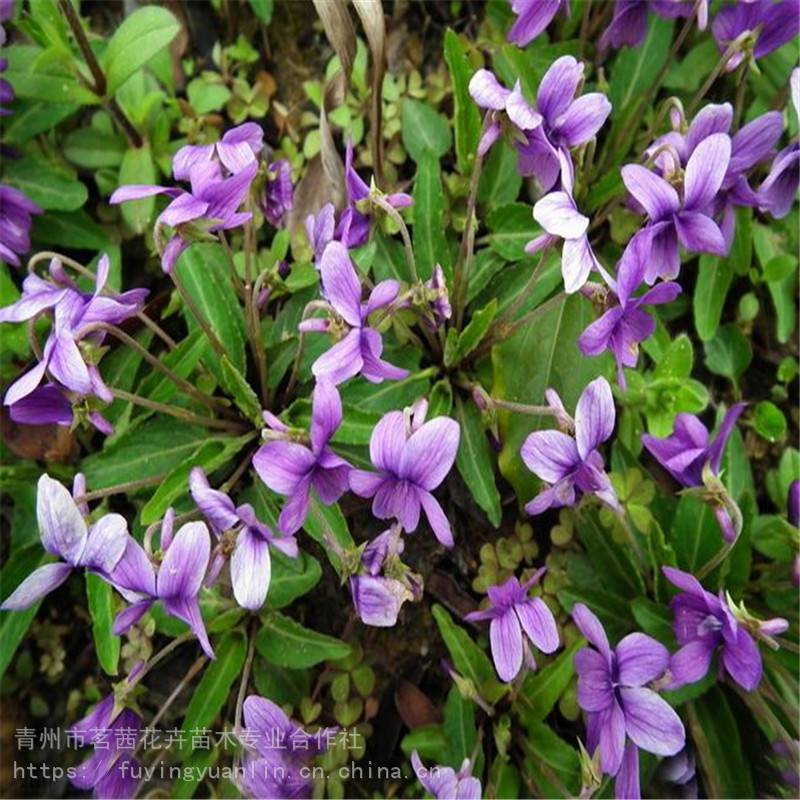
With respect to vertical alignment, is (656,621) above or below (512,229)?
below

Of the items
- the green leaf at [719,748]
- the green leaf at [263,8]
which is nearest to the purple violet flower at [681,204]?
the green leaf at [719,748]

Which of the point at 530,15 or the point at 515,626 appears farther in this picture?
the point at 530,15

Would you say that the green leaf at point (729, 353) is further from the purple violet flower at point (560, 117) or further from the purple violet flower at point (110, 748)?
the purple violet flower at point (110, 748)

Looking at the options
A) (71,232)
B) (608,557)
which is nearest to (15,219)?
(71,232)

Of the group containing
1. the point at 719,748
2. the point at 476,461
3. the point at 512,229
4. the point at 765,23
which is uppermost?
the point at 765,23

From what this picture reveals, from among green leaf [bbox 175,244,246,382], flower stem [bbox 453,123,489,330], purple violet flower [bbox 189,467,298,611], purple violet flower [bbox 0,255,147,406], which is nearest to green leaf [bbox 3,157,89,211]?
green leaf [bbox 175,244,246,382]

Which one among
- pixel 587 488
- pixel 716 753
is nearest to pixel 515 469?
pixel 587 488

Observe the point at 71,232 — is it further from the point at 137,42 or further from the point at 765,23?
the point at 765,23

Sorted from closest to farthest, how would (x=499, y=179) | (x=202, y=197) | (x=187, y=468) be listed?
1. (x=202, y=197)
2. (x=187, y=468)
3. (x=499, y=179)

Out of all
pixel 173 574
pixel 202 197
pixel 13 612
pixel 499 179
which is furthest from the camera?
pixel 499 179
